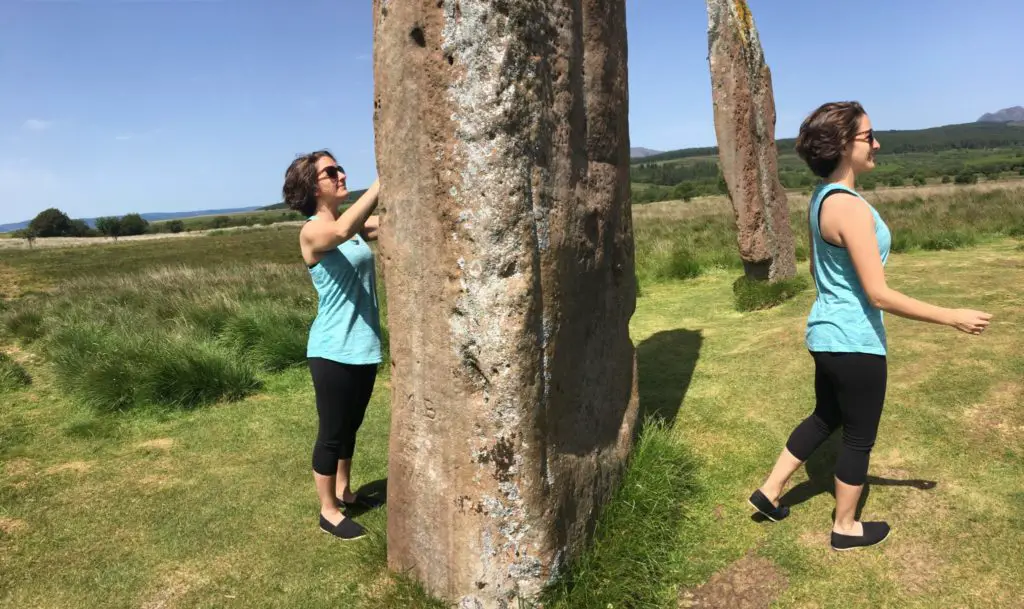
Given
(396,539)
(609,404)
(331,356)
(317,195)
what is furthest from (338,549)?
(317,195)

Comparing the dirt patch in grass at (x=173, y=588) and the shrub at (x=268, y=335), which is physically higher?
the shrub at (x=268, y=335)

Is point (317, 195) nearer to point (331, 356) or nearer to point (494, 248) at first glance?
point (331, 356)

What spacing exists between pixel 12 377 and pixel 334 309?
19.4ft

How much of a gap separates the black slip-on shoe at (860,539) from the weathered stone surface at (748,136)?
17.6 feet

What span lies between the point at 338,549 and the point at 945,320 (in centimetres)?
326

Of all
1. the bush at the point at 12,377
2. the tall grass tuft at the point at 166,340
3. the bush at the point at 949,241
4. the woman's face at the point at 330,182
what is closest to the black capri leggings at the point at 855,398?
the woman's face at the point at 330,182

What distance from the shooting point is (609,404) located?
3.34m

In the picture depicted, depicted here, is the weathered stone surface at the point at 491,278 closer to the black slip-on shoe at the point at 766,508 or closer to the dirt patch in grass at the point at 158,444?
the black slip-on shoe at the point at 766,508

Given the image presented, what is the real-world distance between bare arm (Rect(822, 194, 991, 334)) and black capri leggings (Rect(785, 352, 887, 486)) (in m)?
0.29

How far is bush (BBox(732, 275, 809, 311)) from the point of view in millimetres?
7594

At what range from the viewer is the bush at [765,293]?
299 inches

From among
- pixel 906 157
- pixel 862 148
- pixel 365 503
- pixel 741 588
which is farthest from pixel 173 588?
pixel 906 157

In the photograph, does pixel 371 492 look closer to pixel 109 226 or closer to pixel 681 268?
pixel 681 268

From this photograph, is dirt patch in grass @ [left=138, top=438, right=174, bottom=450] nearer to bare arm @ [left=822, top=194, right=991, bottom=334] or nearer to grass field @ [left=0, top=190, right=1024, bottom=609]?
grass field @ [left=0, top=190, right=1024, bottom=609]
